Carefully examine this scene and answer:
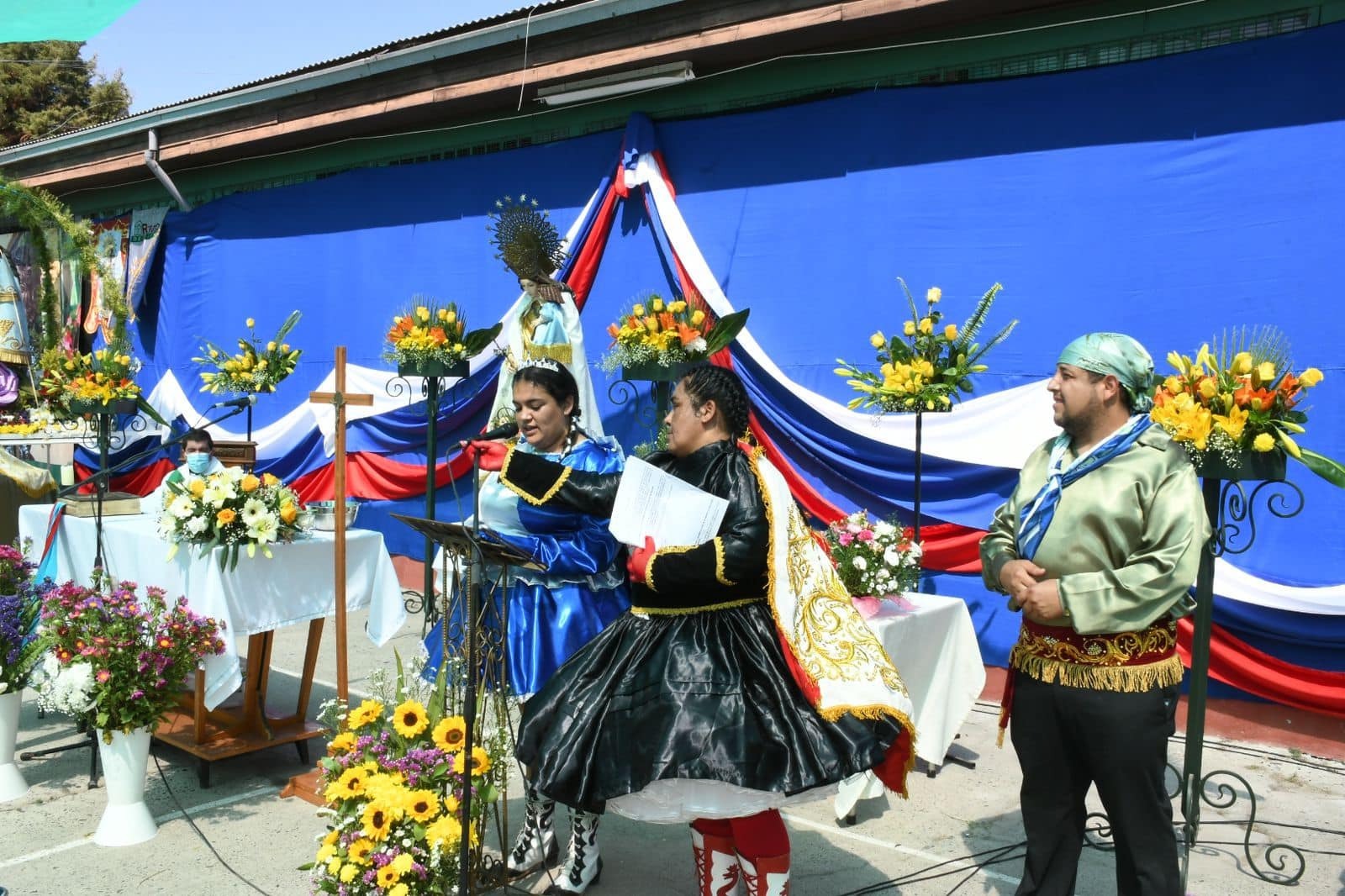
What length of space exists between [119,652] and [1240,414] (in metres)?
4.34

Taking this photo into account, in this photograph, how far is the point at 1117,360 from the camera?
321 centimetres

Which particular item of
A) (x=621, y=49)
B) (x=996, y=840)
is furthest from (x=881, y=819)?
(x=621, y=49)

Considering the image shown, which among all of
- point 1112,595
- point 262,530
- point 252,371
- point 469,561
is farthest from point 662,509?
point 252,371

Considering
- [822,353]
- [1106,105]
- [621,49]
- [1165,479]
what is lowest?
[1165,479]

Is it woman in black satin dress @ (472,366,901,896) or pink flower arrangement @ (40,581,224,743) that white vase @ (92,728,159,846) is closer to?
pink flower arrangement @ (40,581,224,743)

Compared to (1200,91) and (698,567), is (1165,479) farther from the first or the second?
(1200,91)

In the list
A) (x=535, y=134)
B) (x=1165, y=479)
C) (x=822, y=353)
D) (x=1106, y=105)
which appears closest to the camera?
(x=1165, y=479)

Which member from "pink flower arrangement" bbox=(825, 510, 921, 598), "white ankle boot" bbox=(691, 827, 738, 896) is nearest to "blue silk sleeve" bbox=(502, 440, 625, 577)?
"white ankle boot" bbox=(691, 827, 738, 896)

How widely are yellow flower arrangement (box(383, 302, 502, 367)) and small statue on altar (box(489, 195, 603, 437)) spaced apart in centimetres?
24

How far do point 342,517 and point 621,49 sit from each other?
4543 mm

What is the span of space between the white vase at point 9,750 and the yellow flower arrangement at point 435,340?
339 centimetres

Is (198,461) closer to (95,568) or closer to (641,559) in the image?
(95,568)

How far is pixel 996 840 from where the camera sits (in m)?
4.54

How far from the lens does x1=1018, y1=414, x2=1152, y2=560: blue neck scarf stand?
3.21 m
